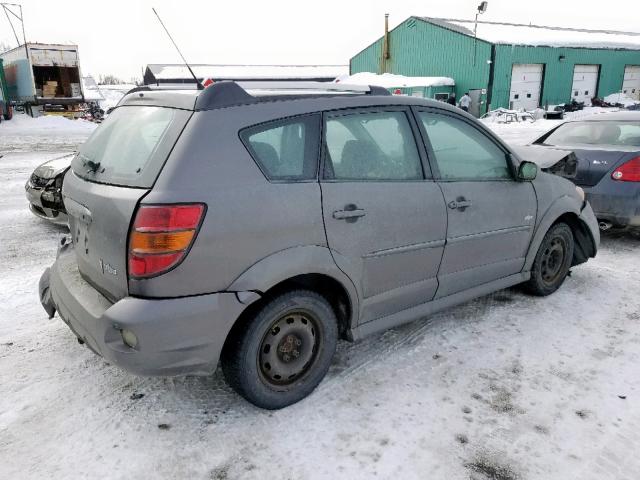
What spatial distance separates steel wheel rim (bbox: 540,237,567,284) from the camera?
4344 mm

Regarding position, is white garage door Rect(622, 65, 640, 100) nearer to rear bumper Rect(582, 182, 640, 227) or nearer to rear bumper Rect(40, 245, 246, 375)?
rear bumper Rect(582, 182, 640, 227)

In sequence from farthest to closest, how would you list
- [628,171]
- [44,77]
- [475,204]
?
[44,77] < [628,171] < [475,204]

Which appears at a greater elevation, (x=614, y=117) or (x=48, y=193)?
(x=614, y=117)

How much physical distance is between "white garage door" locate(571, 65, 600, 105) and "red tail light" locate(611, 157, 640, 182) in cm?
3210

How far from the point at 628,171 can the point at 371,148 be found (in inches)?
150

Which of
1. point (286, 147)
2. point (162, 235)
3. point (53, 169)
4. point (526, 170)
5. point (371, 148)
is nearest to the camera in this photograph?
point (162, 235)

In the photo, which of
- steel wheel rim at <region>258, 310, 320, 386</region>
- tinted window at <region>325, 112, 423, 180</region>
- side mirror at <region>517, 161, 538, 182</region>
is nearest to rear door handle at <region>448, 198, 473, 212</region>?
tinted window at <region>325, 112, 423, 180</region>

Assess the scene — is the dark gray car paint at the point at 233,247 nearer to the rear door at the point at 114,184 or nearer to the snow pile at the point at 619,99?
the rear door at the point at 114,184

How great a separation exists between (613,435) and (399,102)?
2.25 m

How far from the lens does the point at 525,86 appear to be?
31.4m

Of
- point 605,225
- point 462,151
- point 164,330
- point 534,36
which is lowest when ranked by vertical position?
point 605,225

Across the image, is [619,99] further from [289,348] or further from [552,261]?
[289,348]

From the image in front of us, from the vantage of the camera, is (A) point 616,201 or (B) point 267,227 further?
(A) point 616,201

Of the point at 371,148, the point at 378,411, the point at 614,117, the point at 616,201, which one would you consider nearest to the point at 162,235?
the point at 371,148
